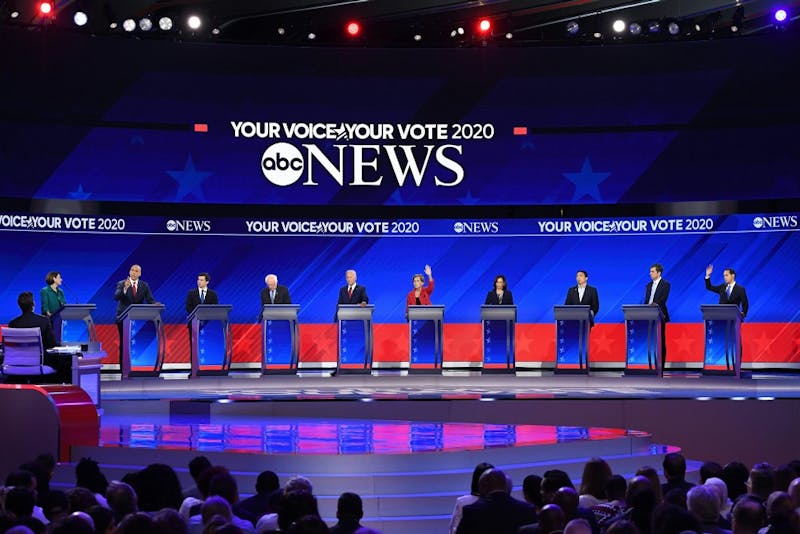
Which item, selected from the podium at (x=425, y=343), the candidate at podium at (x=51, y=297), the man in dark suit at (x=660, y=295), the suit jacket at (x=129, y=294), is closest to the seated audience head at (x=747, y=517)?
the man in dark suit at (x=660, y=295)

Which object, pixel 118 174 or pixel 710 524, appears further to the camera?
pixel 118 174

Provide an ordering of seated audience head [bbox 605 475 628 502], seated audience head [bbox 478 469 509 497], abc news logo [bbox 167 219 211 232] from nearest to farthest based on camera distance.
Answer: seated audience head [bbox 478 469 509 497] → seated audience head [bbox 605 475 628 502] → abc news logo [bbox 167 219 211 232]

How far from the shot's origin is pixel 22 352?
10.9 m

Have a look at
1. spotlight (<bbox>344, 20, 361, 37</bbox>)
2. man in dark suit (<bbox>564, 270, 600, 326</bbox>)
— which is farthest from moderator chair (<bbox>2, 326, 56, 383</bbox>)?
spotlight (<bbox>344, 20, 361, 37</bbox>)

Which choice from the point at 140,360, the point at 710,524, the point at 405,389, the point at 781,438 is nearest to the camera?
the point at 710,524

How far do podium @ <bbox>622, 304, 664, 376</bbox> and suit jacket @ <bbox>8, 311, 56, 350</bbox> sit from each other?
7.01 meters

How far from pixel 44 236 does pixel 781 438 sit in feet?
32.6

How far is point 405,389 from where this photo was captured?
14.6 meters

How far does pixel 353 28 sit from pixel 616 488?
1204 cm

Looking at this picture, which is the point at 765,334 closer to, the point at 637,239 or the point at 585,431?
the point at 637,239

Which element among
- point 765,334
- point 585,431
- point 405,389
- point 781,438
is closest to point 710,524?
point 585,431

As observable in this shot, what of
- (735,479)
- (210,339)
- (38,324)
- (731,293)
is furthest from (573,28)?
(735,479)

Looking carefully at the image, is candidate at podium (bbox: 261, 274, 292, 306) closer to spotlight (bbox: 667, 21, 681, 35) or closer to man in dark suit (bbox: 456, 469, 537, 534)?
spotlight (bbox: 667, 21, 681, 35)

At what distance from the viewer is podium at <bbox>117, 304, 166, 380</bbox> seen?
48.5 ft
